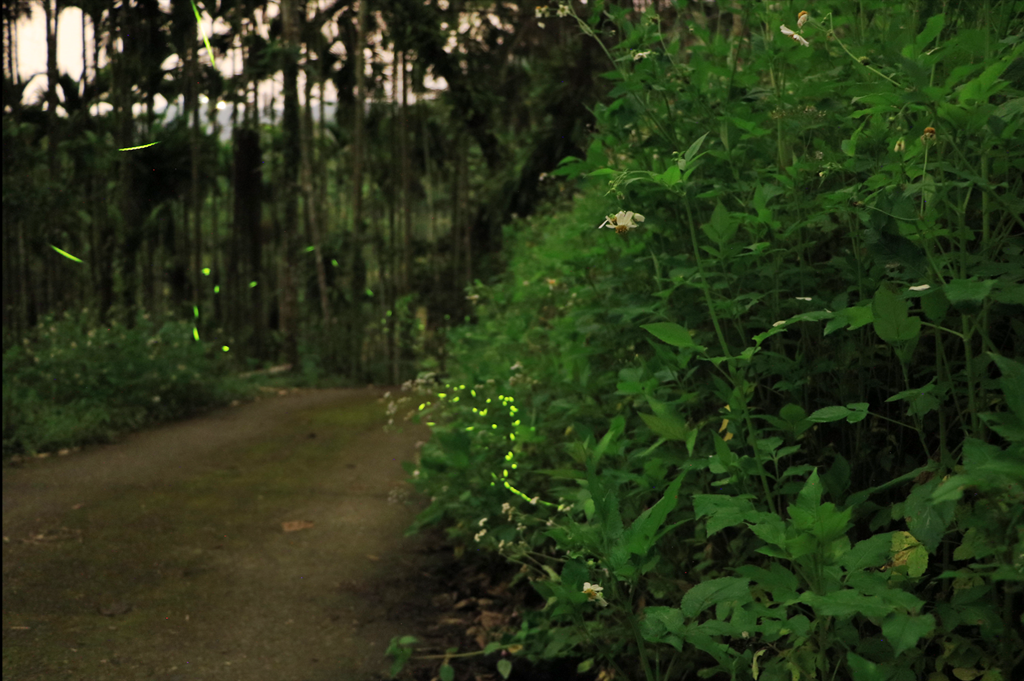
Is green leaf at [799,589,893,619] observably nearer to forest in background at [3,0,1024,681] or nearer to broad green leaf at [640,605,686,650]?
forest in background at [3,0,1024,681]

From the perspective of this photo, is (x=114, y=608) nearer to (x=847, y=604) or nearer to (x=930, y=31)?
(x=847, y=604)

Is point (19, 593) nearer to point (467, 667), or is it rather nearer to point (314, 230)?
point (467, 667)

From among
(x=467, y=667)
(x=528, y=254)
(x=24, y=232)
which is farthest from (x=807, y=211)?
(x=24, y=232)

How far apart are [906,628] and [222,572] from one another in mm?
3579

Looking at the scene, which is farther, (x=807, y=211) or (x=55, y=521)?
(x=55, y=521)

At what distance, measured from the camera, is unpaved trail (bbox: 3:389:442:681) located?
306 cm

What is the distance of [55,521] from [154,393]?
5.74 m

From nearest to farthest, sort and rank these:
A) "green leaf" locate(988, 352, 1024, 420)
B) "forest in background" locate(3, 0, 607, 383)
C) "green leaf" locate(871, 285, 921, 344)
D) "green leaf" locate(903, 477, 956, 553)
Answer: "green leaf" locate(988, 352, 1024, 420) → "green leaf" locate(903, 477, 956, 553) → "green leaf" locate(871, 285, 921, 344) → "forest in background" locate(3, 0, 607, 383)

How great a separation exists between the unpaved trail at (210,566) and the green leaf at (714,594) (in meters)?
1.65

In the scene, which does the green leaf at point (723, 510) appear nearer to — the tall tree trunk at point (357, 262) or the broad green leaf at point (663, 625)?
the broad green leaf at point (663, 625)

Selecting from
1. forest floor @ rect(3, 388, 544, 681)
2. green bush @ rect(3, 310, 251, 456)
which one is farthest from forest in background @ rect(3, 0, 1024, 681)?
green bush @ rect(3, 310, 251, 456)

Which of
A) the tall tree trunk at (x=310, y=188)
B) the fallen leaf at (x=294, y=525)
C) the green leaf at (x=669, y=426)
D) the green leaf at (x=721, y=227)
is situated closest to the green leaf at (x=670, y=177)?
the green leaf at (x=721, y=227)

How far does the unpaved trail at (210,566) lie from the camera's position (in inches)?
121

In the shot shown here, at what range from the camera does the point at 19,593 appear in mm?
3732
